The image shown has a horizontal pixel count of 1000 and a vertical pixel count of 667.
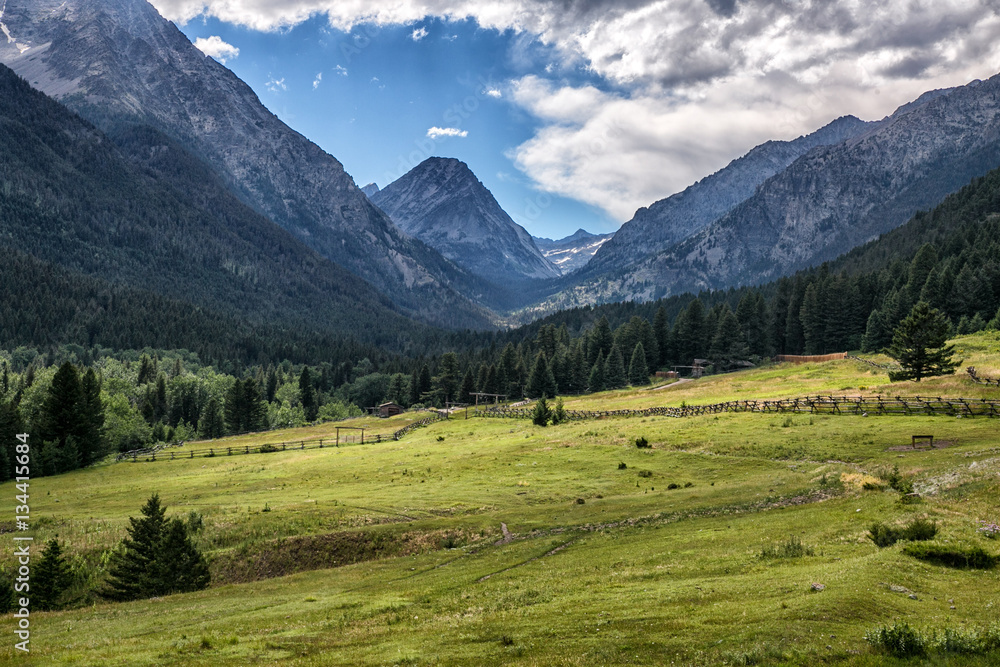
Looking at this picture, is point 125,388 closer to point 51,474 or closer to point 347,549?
point 51,474

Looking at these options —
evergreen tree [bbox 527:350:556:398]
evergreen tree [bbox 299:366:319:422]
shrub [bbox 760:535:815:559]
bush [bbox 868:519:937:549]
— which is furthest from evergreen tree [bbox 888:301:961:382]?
evergreen tree [bbox 299:366:319:422]

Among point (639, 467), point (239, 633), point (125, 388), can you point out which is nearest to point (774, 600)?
point (239, 633)

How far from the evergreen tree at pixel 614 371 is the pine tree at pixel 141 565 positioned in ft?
393

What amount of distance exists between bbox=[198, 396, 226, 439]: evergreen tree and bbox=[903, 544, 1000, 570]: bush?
455ft

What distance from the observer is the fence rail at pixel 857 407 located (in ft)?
174

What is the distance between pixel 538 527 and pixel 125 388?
487ft

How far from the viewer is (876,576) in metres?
17.3

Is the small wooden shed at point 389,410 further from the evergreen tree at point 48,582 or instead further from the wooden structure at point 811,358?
the evergreen tree at point 48,582

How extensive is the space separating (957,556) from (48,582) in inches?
1641

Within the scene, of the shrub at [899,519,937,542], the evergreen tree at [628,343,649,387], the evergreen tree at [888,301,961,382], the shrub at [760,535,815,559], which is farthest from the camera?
the evergreen tree at [628,343,649,387]

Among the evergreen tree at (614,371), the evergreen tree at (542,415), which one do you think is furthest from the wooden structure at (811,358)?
the evergreen tree at (542,415)

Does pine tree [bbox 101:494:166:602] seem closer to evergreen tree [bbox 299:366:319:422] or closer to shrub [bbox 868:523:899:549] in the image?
shrub [bbox 868:523:899:549]

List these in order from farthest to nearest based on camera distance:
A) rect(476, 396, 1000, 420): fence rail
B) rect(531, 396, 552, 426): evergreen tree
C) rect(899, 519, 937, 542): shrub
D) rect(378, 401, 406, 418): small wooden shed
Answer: rect(378, 401, 406, 418): small wooden shed
rect(531, 396, 552, 426): evergreen tree
rect(476, 396, 1000, 420): fence rail
rect(899, 519, 937, 542): shrub

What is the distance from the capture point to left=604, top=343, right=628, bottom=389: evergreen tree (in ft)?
471
